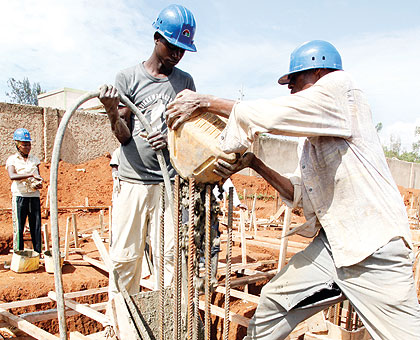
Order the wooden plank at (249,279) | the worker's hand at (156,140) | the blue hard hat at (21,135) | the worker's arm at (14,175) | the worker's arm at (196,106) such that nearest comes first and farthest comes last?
the worker's arm at (196,106) < the worker's hand at (156,140) < the wooden plank at (249,279) < the worker's arm at (14,175) < the blue hard hat at (21,135)

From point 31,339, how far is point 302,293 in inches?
117

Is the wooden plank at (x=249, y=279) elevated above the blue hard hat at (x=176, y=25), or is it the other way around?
the blue hard hat at (x=176, y=25)

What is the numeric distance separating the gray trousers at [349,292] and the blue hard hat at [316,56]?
3.02ft

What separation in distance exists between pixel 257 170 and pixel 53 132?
10.2 meters

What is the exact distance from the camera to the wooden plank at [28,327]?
8.27 ft

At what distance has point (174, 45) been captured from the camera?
2459 mm

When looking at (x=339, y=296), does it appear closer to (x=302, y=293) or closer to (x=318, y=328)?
(x=302, y=293)

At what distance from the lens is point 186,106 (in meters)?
1.75

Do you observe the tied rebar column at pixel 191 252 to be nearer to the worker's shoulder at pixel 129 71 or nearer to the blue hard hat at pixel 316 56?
the blue hard hat at pixel 316 56

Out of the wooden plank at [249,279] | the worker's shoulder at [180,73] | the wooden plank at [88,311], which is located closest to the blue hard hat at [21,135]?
the wooden plank at [88,311]

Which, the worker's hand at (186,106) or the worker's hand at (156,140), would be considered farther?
the worker's hand at (156,140)

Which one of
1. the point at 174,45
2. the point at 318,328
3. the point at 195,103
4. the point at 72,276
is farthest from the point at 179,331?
the point at 72,276

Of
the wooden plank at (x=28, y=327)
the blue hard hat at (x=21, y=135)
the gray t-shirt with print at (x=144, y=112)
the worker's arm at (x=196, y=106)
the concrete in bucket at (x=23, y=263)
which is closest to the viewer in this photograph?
the worker's arm at (x=196, y=106)

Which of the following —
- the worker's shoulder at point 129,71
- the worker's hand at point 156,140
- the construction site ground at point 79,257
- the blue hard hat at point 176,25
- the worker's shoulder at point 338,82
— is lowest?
the construction site ground at point 79,257
